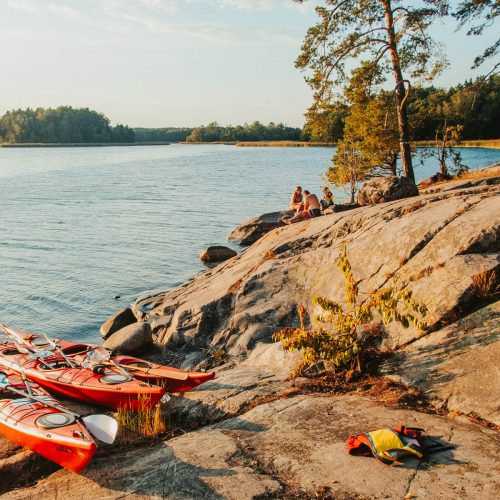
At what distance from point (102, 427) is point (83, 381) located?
9.54 feet

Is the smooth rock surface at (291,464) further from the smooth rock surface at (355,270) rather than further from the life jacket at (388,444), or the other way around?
the smooth rock surface at (355,270)

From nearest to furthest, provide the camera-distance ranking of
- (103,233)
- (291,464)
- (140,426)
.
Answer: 1. (291,464)
2. (140,426)
3. (103,233)

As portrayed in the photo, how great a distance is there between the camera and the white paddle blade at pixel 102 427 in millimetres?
6845

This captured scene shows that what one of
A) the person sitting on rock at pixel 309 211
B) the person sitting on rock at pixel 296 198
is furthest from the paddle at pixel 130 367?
the person sitting on rock at pixel 296 198

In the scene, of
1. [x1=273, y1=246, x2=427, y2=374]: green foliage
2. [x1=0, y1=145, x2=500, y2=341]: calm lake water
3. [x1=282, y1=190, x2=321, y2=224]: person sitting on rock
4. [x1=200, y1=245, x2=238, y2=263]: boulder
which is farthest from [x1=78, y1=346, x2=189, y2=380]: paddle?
[x1=200, y1=245, x2=238, y2=263]: boulder

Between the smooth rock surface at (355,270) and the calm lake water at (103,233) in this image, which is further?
the calm lake water at (103,233)

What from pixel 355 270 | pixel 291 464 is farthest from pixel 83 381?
pixel 355 270

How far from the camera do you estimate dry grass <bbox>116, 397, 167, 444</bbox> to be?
23.7 ft

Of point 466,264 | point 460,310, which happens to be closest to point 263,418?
point 460,310

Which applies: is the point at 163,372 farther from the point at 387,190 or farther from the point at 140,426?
the point at 387,190

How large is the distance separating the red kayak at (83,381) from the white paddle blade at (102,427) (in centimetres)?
86

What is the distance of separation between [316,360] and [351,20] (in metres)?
17.6

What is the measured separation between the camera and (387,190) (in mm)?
16469

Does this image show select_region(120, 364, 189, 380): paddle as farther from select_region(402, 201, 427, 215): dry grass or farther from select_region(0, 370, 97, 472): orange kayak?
select_region(402, 201, 427, 215): dry grass
